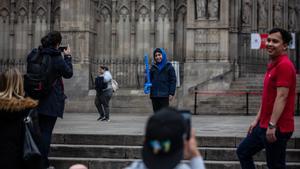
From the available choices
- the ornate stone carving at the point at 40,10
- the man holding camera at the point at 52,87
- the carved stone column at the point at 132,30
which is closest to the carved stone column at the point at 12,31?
the ornate stone carving at the point at 40,10

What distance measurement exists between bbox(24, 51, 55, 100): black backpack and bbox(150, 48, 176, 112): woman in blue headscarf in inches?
125

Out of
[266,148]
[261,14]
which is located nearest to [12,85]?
[266,148]

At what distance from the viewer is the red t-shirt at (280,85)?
6105 millimetres

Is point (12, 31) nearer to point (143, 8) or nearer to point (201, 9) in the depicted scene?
point (143, 8)

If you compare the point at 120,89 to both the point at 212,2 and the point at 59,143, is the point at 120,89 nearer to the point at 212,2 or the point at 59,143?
the point at 212,2

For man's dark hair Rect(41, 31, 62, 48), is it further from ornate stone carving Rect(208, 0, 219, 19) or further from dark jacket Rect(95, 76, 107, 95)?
ornate stone carving Rect(208, 0, 219, 19)

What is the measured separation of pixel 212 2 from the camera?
78.2 feet

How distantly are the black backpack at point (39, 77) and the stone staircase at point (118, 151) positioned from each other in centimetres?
185

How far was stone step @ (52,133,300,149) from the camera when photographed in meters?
10.1

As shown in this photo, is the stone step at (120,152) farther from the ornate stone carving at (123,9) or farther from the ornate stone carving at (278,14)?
the ornate stone carving at (278,14)

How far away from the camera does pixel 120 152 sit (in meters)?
9.92

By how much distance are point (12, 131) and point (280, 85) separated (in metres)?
2.78

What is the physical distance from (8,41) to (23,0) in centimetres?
199

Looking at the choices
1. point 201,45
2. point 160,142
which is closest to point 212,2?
point 201,45
